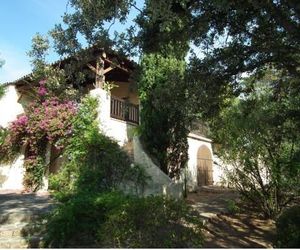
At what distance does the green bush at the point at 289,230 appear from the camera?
23.6 ft

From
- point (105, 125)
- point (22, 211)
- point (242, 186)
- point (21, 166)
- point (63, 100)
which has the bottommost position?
point (22, 211)

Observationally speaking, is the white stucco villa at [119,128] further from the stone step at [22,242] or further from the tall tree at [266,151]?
the stone step at [22,242]

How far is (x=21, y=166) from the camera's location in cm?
1720

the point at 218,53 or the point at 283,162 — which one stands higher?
the point at 218,53

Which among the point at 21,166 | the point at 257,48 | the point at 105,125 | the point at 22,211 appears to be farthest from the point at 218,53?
the point at 21,166

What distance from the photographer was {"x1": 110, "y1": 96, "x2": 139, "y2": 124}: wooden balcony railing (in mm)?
16750

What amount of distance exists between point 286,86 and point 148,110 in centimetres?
586

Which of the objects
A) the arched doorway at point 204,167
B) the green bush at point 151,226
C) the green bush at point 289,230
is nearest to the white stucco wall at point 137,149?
the green bush at point 289,230

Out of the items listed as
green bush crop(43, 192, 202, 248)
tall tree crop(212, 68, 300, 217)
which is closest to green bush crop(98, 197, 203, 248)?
green bush crop(43, 192, 202, 248)

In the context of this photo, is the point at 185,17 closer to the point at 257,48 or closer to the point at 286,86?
the point at 257,48

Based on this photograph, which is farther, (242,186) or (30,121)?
(30,121)

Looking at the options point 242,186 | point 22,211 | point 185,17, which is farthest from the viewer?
point 242,186

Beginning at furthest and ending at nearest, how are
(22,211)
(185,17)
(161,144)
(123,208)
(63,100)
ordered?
(63,100) < (161,144) < (22,211) < (185,17) < (123,208)

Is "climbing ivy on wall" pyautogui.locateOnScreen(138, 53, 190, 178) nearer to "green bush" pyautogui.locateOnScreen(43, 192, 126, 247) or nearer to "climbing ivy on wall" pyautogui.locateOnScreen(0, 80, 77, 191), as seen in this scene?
"climbing ivy on wall" pyautogui.locateOnScreen(0, 80, 77, 191)
